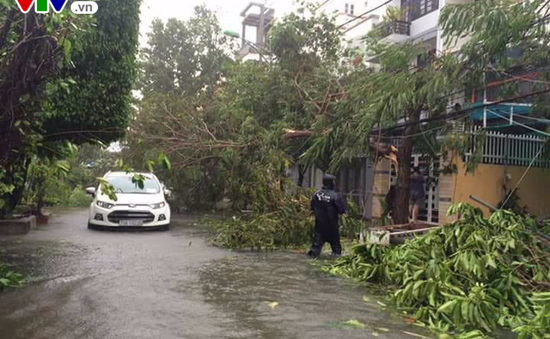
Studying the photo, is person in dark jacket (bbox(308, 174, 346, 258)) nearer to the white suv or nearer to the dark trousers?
the dark trousers

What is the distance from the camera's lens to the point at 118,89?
26.7 ft

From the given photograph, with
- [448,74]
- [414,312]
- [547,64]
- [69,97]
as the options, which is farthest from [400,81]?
[69,97]

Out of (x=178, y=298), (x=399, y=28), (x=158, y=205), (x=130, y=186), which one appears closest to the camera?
(x=178, y=298)

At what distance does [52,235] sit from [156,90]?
17.7 m

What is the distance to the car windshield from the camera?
13.1 metres

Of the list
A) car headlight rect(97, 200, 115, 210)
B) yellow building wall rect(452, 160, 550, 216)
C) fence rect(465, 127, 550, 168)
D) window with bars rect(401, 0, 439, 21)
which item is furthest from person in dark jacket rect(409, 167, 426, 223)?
window with bars rect(401, 0, 439, 21)

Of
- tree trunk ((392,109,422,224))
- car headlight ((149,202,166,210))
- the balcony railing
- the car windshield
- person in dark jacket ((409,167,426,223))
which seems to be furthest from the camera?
the balcony railing

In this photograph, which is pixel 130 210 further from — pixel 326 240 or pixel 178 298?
pixel 178 298

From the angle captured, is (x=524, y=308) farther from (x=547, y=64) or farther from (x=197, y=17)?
(x=197, y=17)

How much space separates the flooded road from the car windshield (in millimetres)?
3410

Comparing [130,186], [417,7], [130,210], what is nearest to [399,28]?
[417,7]

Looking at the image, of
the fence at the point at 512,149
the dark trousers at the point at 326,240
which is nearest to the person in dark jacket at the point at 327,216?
the dark trousers at the point at 326,240

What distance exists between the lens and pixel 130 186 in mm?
13406

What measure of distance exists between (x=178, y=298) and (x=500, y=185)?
11.1 meters
